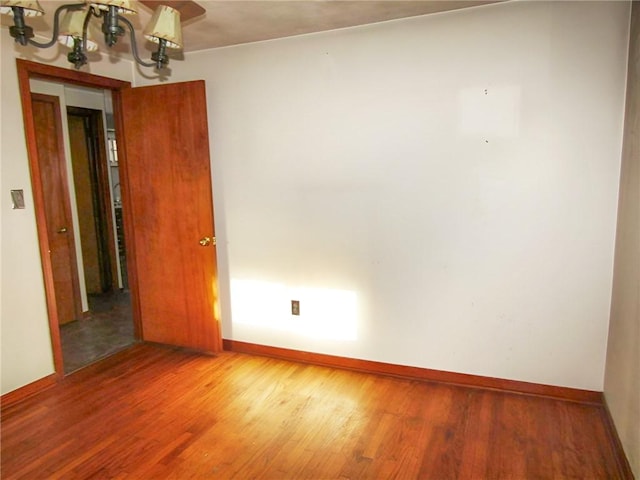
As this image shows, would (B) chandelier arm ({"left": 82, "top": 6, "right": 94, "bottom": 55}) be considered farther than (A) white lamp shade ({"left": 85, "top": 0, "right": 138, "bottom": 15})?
Yes

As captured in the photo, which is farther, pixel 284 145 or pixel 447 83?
pixel 284 145

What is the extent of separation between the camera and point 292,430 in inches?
94.9

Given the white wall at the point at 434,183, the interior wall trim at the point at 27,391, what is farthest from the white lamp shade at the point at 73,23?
the interior wall trim at the point at 27,391

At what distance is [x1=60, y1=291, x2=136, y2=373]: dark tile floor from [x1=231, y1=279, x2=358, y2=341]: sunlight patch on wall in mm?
1146

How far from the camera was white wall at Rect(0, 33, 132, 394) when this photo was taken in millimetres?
2646

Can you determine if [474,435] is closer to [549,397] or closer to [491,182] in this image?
[549,397]

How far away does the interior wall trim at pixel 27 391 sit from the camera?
270cm

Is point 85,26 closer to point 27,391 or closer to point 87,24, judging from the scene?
point 87,24

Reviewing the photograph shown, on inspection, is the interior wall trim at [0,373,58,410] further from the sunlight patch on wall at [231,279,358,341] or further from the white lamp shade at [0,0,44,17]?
the white lamp shade at [0,0,44,17]

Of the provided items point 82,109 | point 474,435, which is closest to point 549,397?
point 474,435

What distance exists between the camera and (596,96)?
2.35 meters

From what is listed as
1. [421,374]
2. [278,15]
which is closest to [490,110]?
Result: [278,15]

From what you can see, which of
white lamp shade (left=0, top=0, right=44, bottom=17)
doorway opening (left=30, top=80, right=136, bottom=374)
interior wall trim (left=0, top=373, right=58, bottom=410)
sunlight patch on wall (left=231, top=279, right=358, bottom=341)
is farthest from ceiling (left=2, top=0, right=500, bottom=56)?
interior wall trim (left=0, top=373, right=58, bottom=410)

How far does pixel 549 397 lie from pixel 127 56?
390cm
